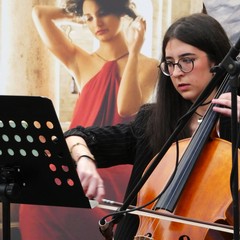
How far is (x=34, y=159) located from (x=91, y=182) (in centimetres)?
16

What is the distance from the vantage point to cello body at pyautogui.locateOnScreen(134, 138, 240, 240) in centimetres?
152

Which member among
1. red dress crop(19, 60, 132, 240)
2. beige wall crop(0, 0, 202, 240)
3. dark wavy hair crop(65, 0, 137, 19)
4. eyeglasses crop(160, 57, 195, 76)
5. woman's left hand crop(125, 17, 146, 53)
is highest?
eyeglasses crop(160, 57, 195, 76)

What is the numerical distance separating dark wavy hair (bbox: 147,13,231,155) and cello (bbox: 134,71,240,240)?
187 millimetres

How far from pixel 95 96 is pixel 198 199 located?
148cm

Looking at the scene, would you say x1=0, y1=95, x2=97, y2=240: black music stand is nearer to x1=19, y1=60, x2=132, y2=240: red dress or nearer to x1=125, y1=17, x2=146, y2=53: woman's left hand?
x1=19, y1=60, x2=132, y2=240: red dress

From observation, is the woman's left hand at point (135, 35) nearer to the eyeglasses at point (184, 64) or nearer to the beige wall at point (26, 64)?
the beige wall at point (26, 64)

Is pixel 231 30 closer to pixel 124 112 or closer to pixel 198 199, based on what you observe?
pixel 124 112

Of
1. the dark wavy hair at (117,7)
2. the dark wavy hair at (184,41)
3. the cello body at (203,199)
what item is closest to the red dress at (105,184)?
the dark wavy hair at (117,7)

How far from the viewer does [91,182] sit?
5.29 feet

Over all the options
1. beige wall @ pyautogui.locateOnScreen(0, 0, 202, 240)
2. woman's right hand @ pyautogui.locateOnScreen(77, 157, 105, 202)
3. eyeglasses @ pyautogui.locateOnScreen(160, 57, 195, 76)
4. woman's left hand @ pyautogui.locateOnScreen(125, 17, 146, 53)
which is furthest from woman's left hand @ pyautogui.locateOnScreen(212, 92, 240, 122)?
beige wall @ pyautogui.locateOnScreen(0, 0, 202, 240)

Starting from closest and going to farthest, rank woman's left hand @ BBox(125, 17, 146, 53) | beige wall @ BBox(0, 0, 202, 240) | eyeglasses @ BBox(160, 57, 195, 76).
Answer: eyeglasses @ BBox(160, 57, 195, 76)
woman's left hand @ BBox(125, 17, 146, 53)
beige wall @ BBox(0, 0, 202, 240)

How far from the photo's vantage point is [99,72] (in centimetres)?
297

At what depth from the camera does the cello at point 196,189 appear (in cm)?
153

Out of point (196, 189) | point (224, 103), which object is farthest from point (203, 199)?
point (224, 103)
